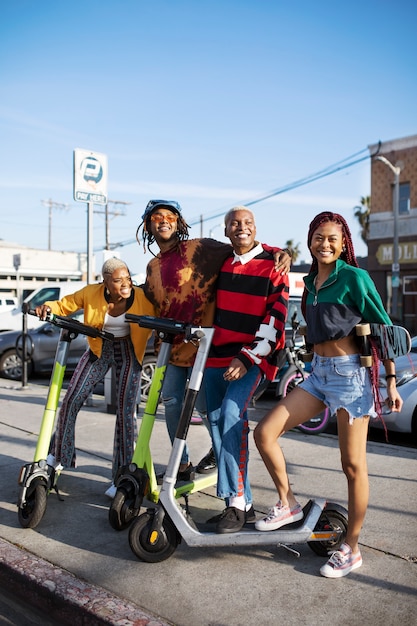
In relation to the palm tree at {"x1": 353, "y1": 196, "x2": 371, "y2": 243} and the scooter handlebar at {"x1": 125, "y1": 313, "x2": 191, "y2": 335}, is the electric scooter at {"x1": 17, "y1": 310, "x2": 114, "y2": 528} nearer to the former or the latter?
the scooter handlebar at {"x1": 125, "y1": 313, "x2": 191, "y2": 335}

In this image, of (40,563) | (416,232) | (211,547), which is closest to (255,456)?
(211,547)

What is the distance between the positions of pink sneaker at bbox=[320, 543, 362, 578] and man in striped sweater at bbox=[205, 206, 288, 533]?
0.50 meters

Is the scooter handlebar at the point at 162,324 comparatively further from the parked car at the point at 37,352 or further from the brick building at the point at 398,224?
the brick building at the point at 398,224

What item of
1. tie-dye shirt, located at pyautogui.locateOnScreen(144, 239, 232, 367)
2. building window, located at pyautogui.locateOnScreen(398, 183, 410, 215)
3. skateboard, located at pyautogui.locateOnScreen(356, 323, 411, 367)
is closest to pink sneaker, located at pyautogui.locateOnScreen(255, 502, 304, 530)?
skateboard, located at pyautogui.locateOnScreen(356, 323, 411, 367)

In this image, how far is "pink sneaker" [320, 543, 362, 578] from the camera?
2967mm

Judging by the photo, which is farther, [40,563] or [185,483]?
[185,483]

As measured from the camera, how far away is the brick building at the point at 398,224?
82.2ft

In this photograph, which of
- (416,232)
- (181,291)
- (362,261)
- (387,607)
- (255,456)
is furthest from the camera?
(362,261)

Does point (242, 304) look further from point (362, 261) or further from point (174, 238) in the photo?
point (362, 261)

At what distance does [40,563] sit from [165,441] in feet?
8.82

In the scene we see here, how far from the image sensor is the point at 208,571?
3.07 meters

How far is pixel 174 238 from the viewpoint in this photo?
156 inches

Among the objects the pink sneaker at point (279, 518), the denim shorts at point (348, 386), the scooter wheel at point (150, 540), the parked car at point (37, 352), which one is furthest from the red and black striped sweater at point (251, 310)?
the parked car at point (37, 352)

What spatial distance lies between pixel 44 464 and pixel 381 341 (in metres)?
2.26
